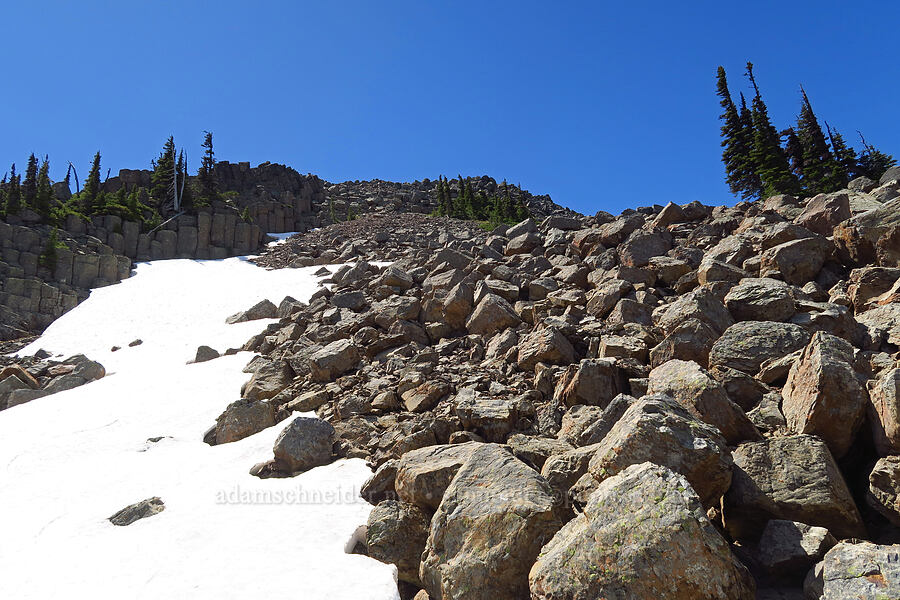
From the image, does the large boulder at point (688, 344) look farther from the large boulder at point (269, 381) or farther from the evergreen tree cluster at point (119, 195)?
the evergreen tree cluster at point (119, 195)

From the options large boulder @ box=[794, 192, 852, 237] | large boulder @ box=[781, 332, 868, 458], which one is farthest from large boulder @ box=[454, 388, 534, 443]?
large boulder @ box=[794, 192, 852, 237]

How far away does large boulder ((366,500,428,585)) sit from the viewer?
7879 mm

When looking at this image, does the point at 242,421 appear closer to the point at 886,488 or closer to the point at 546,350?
the point at 546,350

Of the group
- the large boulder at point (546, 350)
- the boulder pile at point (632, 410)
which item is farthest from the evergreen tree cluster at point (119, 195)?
the large boulder at point (546, 350)

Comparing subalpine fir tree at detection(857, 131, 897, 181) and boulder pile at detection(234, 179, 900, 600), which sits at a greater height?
subalpine fir tree at detection(857, 131, 897, 181)

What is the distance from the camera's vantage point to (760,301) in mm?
11148

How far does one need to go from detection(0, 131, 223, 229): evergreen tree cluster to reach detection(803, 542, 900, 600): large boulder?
205 feet

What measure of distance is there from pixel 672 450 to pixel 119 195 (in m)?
70.8

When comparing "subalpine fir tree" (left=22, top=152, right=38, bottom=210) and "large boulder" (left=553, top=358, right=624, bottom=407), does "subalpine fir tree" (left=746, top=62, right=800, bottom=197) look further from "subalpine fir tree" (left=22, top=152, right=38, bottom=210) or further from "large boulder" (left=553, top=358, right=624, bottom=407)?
"subalpine fir tree" (left=22, top=152, right=38, bottom=210)

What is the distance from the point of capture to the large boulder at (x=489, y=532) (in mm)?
6148

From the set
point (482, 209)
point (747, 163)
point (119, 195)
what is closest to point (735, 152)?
point (747, 163)

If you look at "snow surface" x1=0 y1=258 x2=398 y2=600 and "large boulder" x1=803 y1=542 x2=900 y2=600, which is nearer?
"large boulder" x1=803 y1=542 x2=900 y2=600

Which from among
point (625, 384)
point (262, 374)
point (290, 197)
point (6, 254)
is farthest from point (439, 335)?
point (290, 197)

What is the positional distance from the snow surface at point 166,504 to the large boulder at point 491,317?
22.0ft
